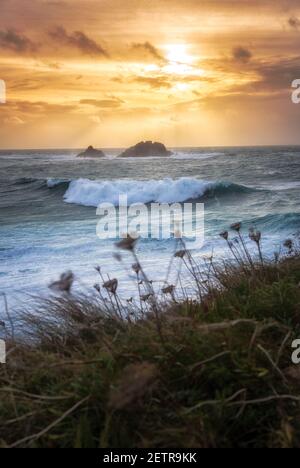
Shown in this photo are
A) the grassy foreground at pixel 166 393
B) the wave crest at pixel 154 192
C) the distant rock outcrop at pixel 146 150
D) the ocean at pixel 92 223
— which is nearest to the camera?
the grassy foreground at pixel 166 393

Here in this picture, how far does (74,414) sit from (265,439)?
3.02 ft

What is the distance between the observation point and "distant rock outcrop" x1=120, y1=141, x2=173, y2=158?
95250 mm

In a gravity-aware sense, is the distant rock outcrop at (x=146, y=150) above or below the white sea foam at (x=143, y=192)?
above

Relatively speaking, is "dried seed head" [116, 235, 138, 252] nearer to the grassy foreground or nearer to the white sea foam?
the grassy foreground

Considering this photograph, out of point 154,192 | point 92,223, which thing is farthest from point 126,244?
point 154,192

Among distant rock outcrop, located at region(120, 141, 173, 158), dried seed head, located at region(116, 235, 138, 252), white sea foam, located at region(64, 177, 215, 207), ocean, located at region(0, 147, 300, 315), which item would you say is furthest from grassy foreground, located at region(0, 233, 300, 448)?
distant rock outcrop, located at region(120, 141, 173, 158)

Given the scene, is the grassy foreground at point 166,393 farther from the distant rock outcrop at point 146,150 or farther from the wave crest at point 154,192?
the distant rock outcrop at point 146,150

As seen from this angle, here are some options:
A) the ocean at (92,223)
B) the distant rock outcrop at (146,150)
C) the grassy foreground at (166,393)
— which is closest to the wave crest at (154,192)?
the ocean at (92,223)

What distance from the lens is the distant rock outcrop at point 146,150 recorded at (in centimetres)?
9525

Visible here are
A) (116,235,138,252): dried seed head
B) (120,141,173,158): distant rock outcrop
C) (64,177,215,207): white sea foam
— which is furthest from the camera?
(120,141,173,158): distant rock outcrop

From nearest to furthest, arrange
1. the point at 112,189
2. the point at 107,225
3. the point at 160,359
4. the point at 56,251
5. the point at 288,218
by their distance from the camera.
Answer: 1. the point at 160,359
2. the point at 56,251
3. the point at 288,218
4. the point at 107,225
5. the point at 112,189

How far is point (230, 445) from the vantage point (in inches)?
91.4
